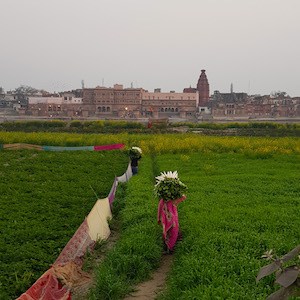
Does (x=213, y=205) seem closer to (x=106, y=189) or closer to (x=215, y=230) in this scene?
(x=215, y=230)

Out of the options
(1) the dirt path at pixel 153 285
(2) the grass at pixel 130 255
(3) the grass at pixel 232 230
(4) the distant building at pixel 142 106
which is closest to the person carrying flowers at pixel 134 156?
(3) the grass at pixel 232 230

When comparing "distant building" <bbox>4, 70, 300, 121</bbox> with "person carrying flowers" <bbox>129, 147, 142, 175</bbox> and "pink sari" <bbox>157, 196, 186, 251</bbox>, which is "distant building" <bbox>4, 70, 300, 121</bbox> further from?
"pink sari" <bbox>157, 196, 186, 251</bbox>

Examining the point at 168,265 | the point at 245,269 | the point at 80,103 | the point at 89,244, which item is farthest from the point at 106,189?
the point at 80,103

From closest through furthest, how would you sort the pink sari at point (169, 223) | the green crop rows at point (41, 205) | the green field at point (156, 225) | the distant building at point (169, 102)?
the green field at point (156, 225)
the green crop rows at point (41, 205)
the pink sari at point (169, 223)
the distant building at point (169, 102)

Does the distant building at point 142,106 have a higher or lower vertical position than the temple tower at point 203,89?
lower

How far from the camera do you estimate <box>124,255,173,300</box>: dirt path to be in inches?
232

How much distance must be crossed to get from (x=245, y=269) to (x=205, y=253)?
2.70ft

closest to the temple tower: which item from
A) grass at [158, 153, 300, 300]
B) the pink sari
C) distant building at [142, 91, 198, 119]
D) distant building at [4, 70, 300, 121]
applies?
distant building at [4, 70, 300, 121]

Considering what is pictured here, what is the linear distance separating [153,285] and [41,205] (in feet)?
16.0

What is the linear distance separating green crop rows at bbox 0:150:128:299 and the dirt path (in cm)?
157

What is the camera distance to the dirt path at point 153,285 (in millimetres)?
5898

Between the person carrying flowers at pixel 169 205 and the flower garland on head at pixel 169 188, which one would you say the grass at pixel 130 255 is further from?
the flower garland on head at pixel 169 188

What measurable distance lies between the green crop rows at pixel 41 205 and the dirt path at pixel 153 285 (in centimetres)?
157

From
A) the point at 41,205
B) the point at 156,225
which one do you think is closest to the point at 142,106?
the point at 41,205
